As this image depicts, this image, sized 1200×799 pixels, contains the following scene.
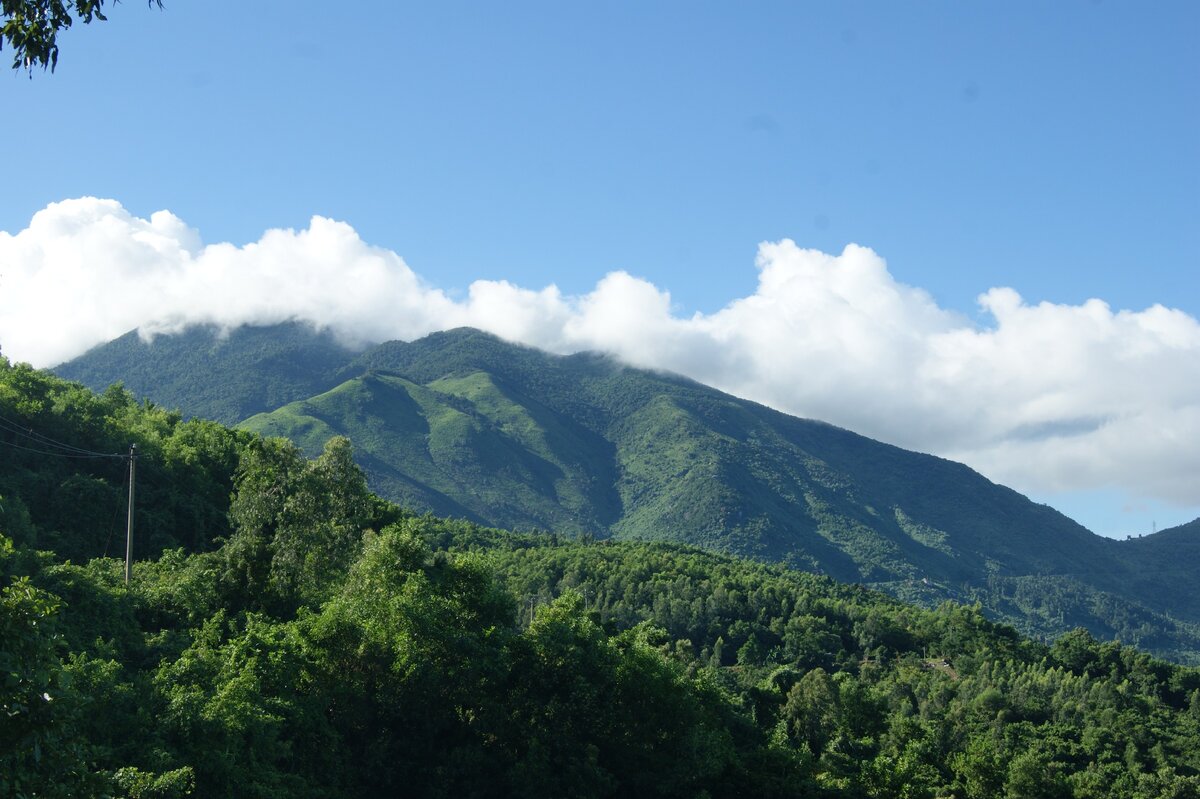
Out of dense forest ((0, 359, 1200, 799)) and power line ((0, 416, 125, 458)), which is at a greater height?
power line ((0, 416, 125, 458))

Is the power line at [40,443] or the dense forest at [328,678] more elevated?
the power line at [40,443]

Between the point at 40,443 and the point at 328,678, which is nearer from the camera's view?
the point at 328,678

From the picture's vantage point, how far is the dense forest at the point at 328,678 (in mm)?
21047

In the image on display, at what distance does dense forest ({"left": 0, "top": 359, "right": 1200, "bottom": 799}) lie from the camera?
69.1ft

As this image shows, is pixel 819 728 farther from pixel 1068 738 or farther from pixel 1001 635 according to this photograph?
pixel 1001 635

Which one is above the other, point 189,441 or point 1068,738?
point 189,441

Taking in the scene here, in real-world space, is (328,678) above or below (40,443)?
→ below

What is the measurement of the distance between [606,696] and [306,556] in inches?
492

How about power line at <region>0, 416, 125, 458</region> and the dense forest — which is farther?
power line at <region>0, 416, 125, 458</region>

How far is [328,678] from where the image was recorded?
28141 mm

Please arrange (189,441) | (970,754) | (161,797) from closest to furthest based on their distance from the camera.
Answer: (161,797)
(970,754)
(189,441)

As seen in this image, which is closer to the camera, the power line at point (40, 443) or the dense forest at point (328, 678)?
the dense forest at point (328, 678)

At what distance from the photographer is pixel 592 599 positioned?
11506 centimetres

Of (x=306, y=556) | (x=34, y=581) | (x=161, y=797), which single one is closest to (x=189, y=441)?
(x=306, y=556)
